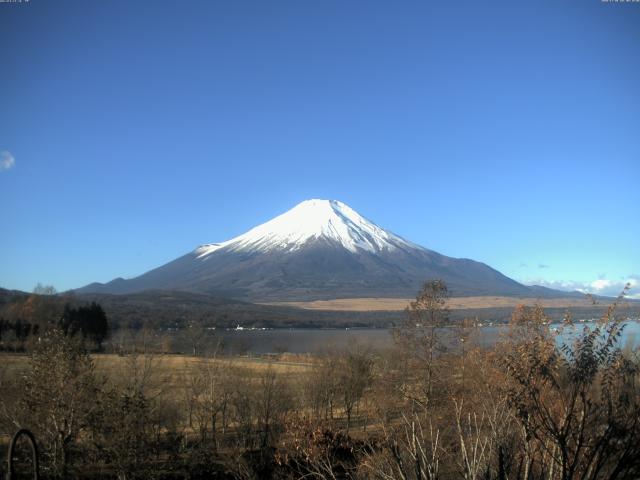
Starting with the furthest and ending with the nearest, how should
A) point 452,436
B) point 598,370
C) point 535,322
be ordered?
point 452,436
point 535,322
point 598,370

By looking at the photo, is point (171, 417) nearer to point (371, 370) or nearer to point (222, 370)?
point (222, 370)

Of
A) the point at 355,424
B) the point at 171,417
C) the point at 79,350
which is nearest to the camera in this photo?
the point at 79,350

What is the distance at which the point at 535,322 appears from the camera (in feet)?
37.8

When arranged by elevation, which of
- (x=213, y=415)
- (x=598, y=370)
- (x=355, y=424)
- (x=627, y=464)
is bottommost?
(x=355, y=424)

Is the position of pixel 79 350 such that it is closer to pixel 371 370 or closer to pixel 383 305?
pixel 371 370

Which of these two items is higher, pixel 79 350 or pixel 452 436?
pixel 79 350

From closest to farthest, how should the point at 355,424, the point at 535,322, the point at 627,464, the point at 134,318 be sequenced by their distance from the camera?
the point at 627,464 < the point at 535,322 < the point at 355,424 < the point at 134,318

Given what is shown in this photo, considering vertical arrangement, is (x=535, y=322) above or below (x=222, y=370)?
above

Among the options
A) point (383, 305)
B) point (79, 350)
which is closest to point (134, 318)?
point (383, 305)

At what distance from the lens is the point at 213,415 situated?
2542cm

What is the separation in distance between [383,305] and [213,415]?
17155 cm

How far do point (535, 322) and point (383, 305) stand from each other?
606 feet

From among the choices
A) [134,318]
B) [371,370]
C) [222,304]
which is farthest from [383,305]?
[371,370]

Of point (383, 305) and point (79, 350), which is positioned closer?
point (79, 350)
